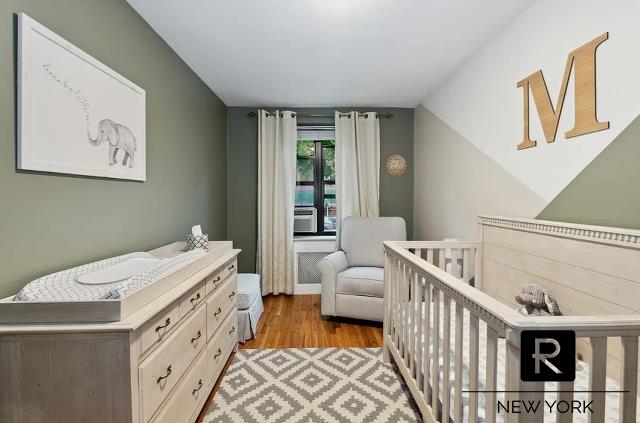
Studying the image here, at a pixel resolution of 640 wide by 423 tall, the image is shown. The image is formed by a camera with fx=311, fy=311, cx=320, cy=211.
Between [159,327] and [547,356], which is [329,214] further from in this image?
[547,356]

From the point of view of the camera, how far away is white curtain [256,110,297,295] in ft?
12.0

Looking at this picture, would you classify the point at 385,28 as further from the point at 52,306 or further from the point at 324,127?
the point at 52,306

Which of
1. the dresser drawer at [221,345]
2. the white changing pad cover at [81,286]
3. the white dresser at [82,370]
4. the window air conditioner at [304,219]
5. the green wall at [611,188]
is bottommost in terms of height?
the dresser drawer at [221,345]

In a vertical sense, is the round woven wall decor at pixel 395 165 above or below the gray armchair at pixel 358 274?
above

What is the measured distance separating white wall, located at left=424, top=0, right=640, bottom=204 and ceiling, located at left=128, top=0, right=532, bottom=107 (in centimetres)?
16

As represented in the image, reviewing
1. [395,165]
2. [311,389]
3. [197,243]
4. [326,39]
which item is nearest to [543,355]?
[311,389]

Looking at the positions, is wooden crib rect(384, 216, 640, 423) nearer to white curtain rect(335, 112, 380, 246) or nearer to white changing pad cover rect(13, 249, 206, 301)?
white changing pad cover rect(13, 249, 206, 301)

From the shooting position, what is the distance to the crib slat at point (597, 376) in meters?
0.73

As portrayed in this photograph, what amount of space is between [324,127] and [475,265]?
7.81 feet

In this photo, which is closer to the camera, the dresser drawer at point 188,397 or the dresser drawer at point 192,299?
the dresser drawer at point 188,397

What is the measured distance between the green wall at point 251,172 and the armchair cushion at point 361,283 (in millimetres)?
1187

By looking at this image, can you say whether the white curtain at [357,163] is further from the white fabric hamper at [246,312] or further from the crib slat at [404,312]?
the crib slat at [404,312]

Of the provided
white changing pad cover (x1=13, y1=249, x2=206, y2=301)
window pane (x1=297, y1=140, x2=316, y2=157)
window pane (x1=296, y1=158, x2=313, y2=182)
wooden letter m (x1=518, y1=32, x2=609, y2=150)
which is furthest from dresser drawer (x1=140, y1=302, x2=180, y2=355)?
window pane (x1=297, y1=140, x2=316, y2=157)

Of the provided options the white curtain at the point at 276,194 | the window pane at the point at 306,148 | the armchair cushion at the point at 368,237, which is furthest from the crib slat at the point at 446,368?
the window pane at the point at 306,148
